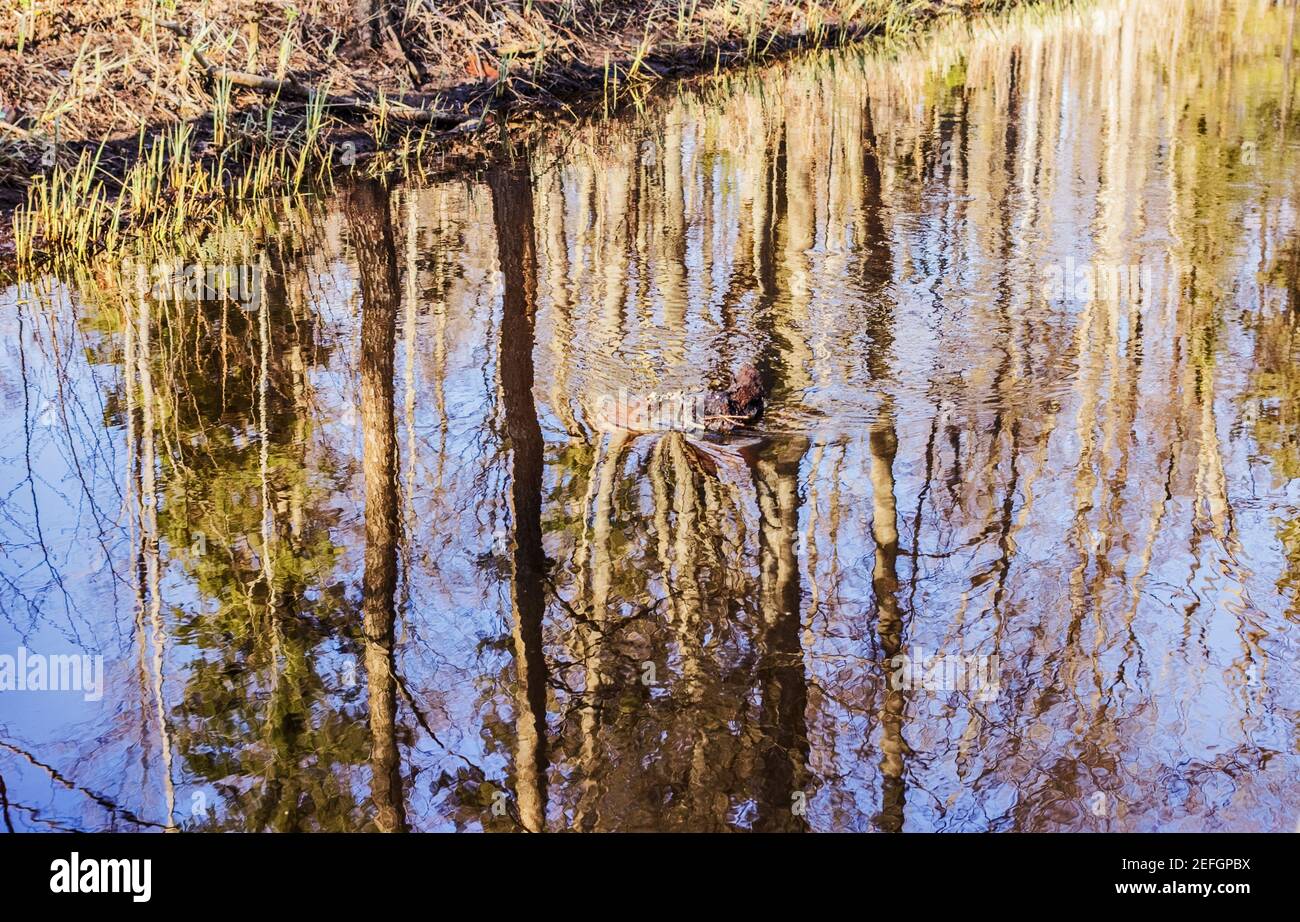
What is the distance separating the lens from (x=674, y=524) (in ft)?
20.3

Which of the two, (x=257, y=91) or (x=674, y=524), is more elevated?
(x=257, y=91)

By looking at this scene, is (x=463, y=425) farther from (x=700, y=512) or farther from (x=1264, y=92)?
(x=1264, y=92)

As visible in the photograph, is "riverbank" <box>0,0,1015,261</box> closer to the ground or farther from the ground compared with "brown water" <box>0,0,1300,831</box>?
farther from the ground

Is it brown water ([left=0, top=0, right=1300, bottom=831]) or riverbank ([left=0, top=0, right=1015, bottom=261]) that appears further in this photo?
riverbank ([left=0, top=0, right=1015, bottom=261])

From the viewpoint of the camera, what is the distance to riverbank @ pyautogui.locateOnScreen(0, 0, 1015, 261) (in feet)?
40.3

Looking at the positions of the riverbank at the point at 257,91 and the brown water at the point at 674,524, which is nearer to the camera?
the brown water at the point at 674,524

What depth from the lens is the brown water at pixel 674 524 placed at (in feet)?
14.9

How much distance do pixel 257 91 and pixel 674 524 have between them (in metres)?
10.7

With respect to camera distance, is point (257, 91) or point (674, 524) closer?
point (674, 524)

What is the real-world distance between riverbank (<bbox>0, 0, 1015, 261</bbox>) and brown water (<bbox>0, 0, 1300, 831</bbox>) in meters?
1.50

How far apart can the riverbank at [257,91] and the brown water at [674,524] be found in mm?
1498

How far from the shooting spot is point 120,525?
646 cm

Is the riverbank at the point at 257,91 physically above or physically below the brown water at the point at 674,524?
above

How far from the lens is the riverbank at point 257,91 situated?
40.3 ft
